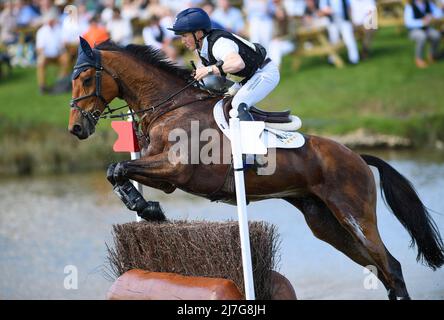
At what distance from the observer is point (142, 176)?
759 centimetres

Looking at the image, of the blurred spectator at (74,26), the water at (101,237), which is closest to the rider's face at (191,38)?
the water at (101,237)

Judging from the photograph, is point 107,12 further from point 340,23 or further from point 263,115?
point 263,115

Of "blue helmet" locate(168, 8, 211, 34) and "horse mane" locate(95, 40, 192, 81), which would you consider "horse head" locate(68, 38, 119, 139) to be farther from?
"blue helmet" locate(168, 8, 211, 34)

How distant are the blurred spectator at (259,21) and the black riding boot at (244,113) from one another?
13112 mm

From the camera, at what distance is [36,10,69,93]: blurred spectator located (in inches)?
864

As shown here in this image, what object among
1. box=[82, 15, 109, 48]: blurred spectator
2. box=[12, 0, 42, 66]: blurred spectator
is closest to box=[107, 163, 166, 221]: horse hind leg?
box=[82, 15, 109, 48]: blurred spectator

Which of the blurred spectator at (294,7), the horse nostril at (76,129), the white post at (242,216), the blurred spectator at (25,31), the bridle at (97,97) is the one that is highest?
the blurred spectator at (25,31)

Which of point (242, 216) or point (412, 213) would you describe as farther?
point (412, 213)

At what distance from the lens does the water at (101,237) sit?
395 inches

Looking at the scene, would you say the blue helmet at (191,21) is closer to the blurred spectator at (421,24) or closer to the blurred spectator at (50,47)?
the blurred spectator at (421,24)

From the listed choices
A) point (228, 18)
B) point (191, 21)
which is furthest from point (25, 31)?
point (191, 21)

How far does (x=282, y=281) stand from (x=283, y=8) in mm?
15720

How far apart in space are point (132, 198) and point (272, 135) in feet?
4.18
